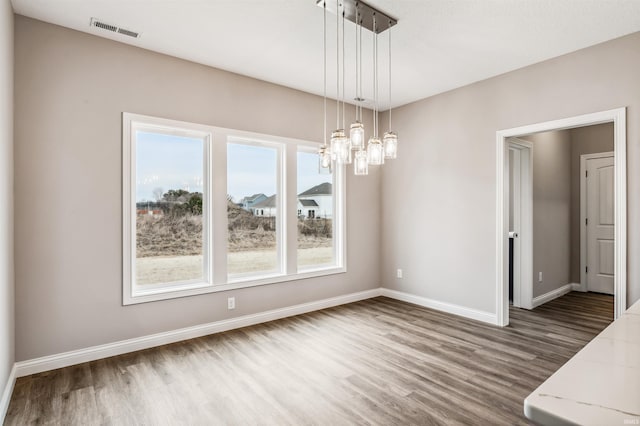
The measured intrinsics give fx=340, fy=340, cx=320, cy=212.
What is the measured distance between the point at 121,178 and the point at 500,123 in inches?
162

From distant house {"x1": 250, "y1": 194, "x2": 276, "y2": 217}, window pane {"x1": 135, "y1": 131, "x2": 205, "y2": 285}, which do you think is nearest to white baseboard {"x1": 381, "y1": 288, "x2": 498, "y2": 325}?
distant house {"x1": 250, "y1": 194, "x2": 276, "y2": 217}

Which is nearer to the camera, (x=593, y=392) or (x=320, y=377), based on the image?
(x=593, y=392)

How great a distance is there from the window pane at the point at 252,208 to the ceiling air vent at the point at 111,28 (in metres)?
1.39

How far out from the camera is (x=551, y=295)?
5.10 meters

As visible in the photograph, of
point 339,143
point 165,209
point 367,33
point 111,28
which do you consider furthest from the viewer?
point 165,209

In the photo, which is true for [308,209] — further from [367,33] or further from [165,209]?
[367,33]

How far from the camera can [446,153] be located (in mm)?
4516

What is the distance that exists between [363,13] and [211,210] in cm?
243

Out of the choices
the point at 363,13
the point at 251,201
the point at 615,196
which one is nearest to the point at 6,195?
the point at 251,201

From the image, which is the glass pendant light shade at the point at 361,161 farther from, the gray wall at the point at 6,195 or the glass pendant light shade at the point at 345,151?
the gray wall at the point at 6,195

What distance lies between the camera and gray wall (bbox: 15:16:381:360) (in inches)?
110

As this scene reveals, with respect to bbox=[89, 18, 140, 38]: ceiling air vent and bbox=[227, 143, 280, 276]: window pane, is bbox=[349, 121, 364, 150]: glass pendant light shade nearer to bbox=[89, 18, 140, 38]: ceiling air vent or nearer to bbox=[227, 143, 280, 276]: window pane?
bbox=[227, 143, 280, 276]: window pane

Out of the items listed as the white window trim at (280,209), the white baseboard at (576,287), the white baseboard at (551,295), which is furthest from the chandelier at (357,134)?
the white baseboard at (576,287)

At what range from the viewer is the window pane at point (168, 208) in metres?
3.45
